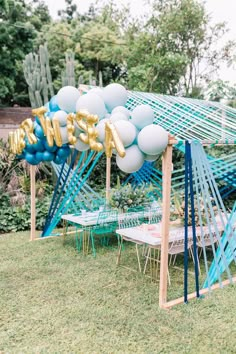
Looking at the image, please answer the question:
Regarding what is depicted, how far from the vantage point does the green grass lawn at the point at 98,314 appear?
9.87 feet

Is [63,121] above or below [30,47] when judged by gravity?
below

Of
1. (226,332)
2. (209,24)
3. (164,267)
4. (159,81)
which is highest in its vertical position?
(209,24)

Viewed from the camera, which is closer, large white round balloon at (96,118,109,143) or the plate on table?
large white round balloon at (96,118,109,143)

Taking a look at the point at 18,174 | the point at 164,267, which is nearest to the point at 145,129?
the point at 164,267

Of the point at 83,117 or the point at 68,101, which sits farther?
the point at 68,101

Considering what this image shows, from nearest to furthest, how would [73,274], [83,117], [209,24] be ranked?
[83,117] < [73,274] < [209,24]

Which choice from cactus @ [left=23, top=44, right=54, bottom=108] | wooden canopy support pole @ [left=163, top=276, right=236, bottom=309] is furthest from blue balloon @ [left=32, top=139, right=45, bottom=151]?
cactus @ [left=23, top=44, right=54, bottom=108]

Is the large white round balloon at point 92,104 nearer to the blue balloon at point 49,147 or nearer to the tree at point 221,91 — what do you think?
the blue balloon at point 49,147

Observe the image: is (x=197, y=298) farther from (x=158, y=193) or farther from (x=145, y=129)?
(x=158, y=193)

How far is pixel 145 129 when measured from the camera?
3400 millimetres

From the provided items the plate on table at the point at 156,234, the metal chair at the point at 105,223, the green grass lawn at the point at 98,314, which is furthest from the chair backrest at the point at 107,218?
the plate on table at the point at 156,234

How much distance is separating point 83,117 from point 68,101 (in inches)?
16.5

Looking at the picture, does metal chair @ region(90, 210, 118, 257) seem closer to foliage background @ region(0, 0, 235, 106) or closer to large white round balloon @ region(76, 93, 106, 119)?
large white round balloon @ region(76, 93, 106, 119)

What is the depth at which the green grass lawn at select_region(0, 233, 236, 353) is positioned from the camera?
3010mm
